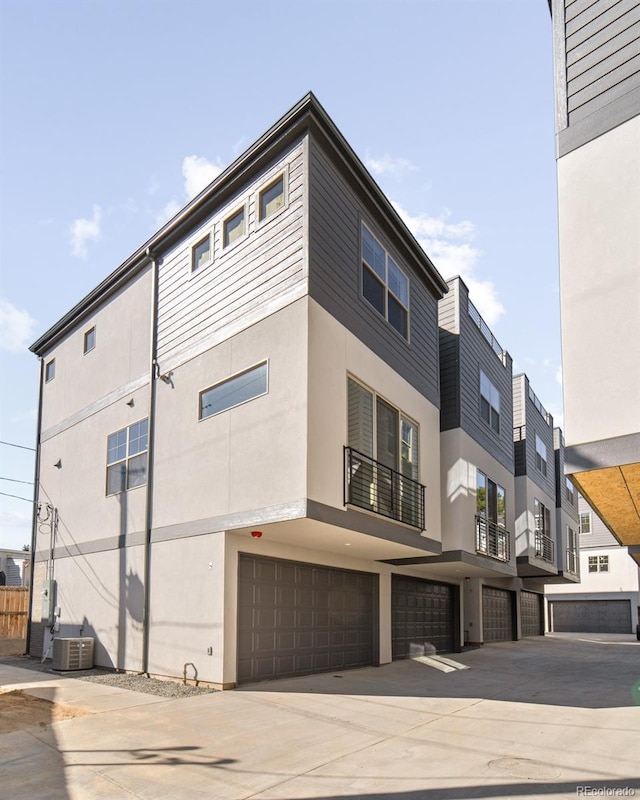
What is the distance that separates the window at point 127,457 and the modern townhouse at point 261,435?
58mm

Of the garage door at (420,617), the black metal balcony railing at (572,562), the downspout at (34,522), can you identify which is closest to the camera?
the garage door at (420,617)

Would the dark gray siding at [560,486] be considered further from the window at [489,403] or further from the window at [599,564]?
the window at [489,403]

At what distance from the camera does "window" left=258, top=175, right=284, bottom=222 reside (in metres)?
11.8

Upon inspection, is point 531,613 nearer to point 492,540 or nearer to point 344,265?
point 492,540

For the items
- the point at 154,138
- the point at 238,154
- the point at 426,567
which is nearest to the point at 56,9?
the point at 154,138

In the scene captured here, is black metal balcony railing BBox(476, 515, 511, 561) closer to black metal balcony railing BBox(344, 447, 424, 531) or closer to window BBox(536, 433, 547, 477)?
black metal balcony railing BBox(344, 447, 424, 531)

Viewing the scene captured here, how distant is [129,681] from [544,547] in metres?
18.2

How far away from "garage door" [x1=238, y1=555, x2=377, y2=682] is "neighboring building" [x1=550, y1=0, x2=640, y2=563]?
19.5 feet

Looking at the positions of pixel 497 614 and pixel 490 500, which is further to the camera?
pixel 497 614

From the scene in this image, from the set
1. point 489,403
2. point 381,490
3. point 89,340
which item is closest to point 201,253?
point 89,340

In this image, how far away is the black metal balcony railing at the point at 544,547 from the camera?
24520mm

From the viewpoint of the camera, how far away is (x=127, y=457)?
47.7 ft

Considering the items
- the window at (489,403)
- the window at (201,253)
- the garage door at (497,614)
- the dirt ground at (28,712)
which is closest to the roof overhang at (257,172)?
the window at (201,253)

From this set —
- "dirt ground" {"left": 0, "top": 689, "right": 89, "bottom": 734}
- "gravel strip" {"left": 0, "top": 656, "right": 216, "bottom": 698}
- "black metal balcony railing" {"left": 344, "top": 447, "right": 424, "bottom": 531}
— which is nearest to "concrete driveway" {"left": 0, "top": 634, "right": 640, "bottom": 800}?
"dirt ground" {"left": 0, "top": 689, "right": 89, "bottom": 734}
